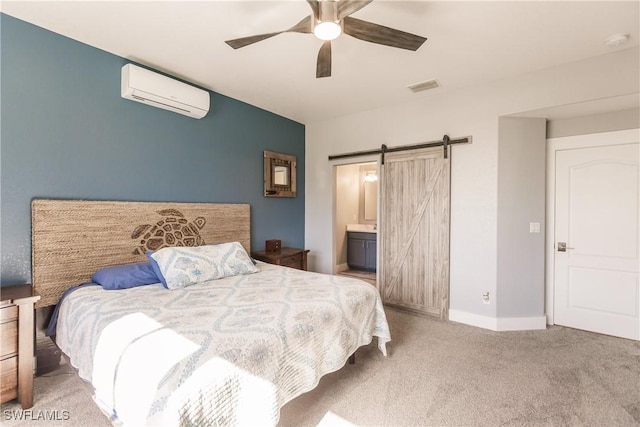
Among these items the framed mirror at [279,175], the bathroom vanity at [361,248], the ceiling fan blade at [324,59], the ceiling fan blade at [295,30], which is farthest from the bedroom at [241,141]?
the bathroom vanity at [361,248]

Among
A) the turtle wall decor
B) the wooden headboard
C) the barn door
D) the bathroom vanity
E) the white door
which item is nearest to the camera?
the wooden headboard

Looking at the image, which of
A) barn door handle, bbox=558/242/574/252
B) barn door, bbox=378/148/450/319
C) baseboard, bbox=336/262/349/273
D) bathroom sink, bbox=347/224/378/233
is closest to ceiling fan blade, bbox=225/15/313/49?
barn door, bbox=378/148/450/319

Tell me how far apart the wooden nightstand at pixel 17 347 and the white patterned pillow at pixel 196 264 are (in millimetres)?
788

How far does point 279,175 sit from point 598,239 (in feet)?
12.4

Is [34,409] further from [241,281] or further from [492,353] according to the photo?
[492,353]

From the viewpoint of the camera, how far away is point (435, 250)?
3637mm

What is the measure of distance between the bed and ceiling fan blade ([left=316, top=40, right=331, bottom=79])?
65.8 inches

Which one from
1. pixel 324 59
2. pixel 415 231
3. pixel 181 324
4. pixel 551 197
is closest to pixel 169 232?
pixel 181 324

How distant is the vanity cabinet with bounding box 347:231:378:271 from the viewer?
5.80 m

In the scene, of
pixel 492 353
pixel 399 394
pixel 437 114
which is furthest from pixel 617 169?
pixel 399 394

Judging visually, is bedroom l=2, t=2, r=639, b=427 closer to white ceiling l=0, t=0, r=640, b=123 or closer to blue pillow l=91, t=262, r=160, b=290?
white ceiling l=0, t=0, r=640, b=123

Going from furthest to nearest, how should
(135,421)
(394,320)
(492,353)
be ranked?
1. (394,320)
2. (492,353)
3. (135,421)

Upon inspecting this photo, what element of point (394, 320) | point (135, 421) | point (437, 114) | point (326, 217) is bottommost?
point (394, 320)

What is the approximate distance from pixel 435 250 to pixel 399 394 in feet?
6.36
